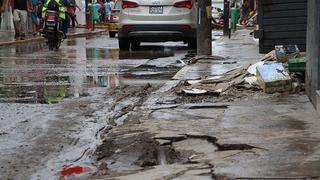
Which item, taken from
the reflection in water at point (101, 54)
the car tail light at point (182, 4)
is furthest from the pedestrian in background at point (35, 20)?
the car tail light at point (182, 4)

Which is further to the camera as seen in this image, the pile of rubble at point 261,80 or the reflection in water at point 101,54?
the reflection in water at point 101,54

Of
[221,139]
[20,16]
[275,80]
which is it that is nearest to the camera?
[221,139]

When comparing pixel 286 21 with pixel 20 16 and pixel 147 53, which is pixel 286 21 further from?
pixel 20 16

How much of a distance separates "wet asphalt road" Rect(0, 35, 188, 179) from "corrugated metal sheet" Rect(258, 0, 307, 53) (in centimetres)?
208

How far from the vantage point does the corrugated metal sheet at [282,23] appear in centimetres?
1269

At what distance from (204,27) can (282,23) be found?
1.83m

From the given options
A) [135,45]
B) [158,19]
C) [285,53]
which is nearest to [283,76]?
[285,53]

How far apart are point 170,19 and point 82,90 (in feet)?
22.4

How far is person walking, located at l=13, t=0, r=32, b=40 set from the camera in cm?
2144

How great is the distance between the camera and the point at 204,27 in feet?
40.5

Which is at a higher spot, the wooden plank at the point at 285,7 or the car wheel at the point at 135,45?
the wooden plank at the point at 285,7

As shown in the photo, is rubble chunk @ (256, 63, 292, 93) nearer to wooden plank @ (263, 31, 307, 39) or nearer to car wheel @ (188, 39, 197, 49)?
wooden plank @ (263, 31, 307, 39)

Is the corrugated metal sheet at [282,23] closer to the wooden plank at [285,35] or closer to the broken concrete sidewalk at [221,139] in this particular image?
the wooden plank at [285,35]

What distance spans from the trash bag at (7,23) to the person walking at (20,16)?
3.47 ft
